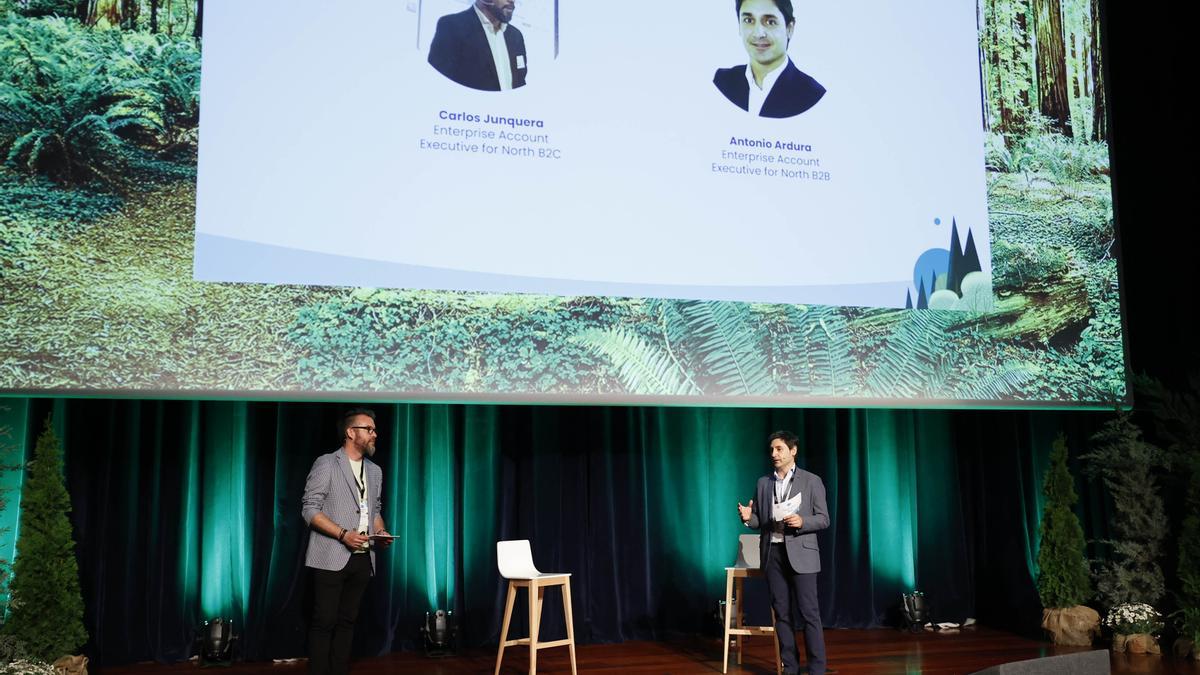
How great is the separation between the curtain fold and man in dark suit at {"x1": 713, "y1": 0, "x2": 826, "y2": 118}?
2066 millimetres

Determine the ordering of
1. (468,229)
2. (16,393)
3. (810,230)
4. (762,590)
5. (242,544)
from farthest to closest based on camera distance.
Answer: (762,590) < (242,544) < (810,230) < (468,229) < (16,393)

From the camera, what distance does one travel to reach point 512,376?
14.6 ft

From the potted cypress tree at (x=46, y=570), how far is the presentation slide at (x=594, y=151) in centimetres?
150

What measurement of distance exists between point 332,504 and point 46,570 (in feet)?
5.29

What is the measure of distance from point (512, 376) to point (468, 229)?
64 centimetres

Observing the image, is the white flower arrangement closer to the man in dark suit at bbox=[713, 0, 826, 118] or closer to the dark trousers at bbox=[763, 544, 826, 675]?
the dark trousers at bbox=[763, 544, 826, 675]

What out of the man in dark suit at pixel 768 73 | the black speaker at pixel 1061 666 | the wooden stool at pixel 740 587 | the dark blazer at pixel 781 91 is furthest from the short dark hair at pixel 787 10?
the black speaker at pixel 1061 666

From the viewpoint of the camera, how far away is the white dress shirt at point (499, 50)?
4.57 meters

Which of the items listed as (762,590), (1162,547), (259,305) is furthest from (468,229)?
(1162,547)

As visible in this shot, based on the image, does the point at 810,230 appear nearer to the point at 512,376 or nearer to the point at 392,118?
the point at 512,376

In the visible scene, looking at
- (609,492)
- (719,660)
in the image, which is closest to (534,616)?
(719,660)

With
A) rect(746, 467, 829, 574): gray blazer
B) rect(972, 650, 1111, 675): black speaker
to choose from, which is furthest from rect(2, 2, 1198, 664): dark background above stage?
rect(972, 650, 1111, 675): black speaker

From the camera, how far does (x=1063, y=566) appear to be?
6031mm

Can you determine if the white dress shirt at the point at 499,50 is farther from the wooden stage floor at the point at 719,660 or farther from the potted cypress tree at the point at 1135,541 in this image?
→ the potted cypress tree at the point at 1135,541
